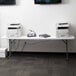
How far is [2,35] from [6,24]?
31cm

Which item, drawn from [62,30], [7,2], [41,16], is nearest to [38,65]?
[62,30]

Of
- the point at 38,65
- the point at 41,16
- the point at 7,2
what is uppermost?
the point at 7,2

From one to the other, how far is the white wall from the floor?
313mm

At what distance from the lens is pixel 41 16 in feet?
16.6

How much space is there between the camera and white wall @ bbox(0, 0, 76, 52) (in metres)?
4.99

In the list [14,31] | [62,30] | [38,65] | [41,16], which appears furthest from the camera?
[41,16]

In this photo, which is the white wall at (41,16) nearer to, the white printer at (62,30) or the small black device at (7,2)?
the small black device at (7,2)

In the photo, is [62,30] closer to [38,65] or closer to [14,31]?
[38,65]

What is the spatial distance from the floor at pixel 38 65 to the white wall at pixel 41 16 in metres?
0.31

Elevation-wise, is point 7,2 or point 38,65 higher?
point 7,2

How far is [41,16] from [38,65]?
1319 millimetres

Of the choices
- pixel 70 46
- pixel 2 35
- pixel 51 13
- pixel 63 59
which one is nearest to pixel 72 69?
pixel 63 59

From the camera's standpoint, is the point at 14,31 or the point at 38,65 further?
the point at 14,31

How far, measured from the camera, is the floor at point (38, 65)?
395 cm
